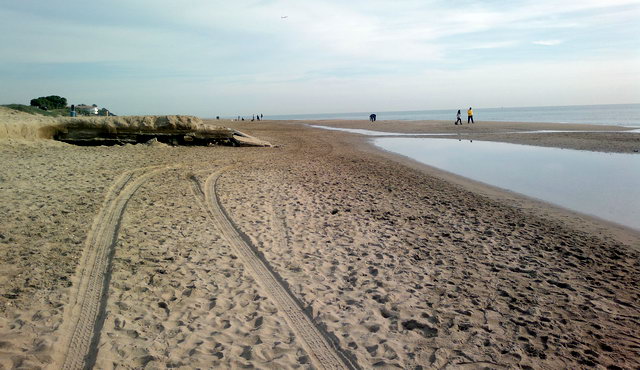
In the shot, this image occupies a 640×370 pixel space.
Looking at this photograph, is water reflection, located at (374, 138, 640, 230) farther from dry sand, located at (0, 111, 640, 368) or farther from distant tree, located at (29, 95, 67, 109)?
distant tree, located at (29, 95, 67, 109)

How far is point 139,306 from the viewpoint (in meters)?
4.55

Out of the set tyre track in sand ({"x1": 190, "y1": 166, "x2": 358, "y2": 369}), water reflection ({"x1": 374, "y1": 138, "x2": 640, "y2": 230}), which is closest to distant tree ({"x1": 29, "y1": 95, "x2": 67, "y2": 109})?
water reflection ({"x1": 374, "y1": 138, "x2": 640, "y2": 230})

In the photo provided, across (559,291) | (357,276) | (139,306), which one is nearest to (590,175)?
(559,291)

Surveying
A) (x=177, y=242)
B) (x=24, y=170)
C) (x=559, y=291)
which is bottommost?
(x=559, y=291)

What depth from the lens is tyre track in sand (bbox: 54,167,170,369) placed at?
3674 mm

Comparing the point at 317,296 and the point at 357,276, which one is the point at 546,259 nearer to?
the point at 357,276

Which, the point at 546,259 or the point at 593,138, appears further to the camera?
the point at 593,138

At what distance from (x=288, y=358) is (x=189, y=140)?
55.2ft

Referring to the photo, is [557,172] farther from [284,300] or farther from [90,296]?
[90,296]

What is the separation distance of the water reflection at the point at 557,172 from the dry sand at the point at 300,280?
1685mm

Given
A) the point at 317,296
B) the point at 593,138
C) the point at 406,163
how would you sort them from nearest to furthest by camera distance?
the point at 317,296, the point at 406,163, the point at 593,138

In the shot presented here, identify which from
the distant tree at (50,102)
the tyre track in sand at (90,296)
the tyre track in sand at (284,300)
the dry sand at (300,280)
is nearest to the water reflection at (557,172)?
the dry sand at (300,280)

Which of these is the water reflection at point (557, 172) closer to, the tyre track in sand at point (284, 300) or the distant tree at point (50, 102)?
the tyre track in sand at point (284, 300)

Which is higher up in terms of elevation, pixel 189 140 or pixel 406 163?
pixel 189 140
